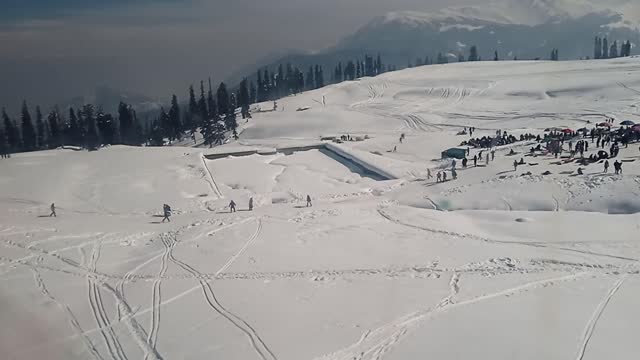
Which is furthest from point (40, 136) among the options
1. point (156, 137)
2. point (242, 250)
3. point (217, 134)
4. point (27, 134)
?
point (242, 250)

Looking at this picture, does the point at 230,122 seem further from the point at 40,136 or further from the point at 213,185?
the point at 213,185

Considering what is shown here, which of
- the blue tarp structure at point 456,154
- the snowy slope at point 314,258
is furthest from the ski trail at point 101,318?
the blue tarp structure at point 456,154

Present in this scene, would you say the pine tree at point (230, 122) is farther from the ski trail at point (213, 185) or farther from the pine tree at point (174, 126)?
the ski trail at point (213, 185)

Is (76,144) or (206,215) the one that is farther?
(76,144)

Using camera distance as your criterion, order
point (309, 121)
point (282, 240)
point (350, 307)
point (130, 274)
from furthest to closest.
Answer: point (309, 121) < point (282, 240) < point (130, 274) < point (350, 307)

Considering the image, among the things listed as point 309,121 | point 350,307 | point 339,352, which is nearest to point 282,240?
point 350,307

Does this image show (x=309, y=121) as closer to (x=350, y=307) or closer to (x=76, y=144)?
(x=76, y=144)
